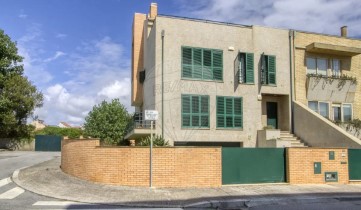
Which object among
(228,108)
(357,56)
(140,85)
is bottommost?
(228,108)

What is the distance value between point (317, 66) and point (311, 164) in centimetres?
1077

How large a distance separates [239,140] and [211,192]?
8783mm

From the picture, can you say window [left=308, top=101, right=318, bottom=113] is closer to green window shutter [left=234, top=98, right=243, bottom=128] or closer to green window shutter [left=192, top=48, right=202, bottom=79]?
green window shutter [left=234, top=98, right=243, bottom=128]

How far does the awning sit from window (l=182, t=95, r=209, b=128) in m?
7.71

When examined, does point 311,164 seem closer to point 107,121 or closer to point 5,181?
point 5,181

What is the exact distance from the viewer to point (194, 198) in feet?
38.2

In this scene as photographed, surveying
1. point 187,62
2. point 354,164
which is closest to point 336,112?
point 354,164

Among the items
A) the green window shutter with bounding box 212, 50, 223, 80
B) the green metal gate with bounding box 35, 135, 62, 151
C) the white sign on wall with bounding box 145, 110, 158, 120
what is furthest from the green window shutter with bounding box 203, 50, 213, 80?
the green metal gate with bounding box 35, 135, 62, 151

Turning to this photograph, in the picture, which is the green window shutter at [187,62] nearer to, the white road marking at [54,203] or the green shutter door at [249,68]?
Answer: the green shutter door at [249,68]

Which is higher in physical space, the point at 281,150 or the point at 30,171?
the point at 281,150

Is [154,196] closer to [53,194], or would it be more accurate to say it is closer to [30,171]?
[53,194]

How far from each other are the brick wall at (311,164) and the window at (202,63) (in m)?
7.36

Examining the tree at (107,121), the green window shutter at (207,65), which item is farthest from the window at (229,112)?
the tree at (107,121)

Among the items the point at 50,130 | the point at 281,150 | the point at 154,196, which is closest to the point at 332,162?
the point at 281,150
